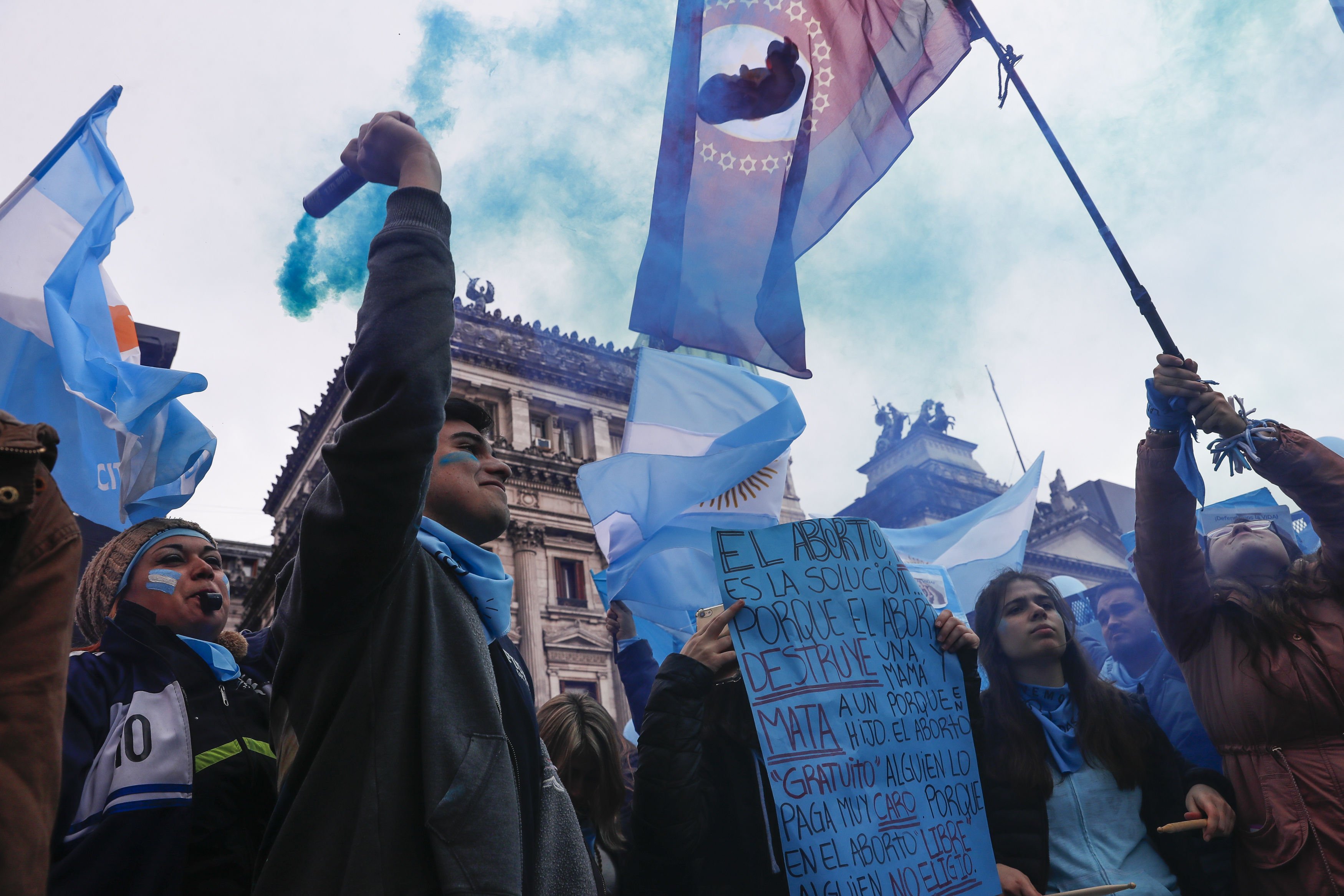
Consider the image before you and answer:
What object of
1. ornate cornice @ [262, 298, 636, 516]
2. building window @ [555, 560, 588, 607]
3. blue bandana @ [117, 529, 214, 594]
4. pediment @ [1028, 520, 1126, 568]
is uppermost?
ornate cornice @ [262, 298, 636, 516]

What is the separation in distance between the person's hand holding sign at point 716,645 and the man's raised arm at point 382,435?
4.40ft

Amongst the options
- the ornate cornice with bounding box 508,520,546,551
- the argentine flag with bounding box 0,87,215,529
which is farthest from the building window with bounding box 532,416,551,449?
the argentine flag with bounding box 0,87,215,529

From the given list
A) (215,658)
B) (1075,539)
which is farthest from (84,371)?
(1075,539)

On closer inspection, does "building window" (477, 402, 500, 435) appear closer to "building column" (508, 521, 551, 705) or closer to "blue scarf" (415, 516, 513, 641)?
"building column" (508, 521, 551, 705)

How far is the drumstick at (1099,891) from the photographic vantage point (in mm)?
2807

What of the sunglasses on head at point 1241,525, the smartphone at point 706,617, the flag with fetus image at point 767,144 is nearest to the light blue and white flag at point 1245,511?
the sunglasses on head at point 1241,525

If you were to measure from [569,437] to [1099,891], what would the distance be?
2370 cm

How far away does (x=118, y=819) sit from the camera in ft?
7.95

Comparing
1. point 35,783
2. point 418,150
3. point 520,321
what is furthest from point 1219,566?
point 520,321

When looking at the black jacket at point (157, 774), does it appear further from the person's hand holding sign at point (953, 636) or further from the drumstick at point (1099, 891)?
the drumstick at point (1099, 891)

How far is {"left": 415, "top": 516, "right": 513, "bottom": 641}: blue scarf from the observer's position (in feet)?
7.20

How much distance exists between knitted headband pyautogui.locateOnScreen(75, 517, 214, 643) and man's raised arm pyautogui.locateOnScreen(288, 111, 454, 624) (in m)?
1.69

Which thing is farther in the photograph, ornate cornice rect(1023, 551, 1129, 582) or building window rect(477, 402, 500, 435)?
ornate cornice rect(1023, 551, 1129, 582)

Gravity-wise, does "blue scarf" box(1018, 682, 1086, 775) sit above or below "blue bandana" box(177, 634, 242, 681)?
below
